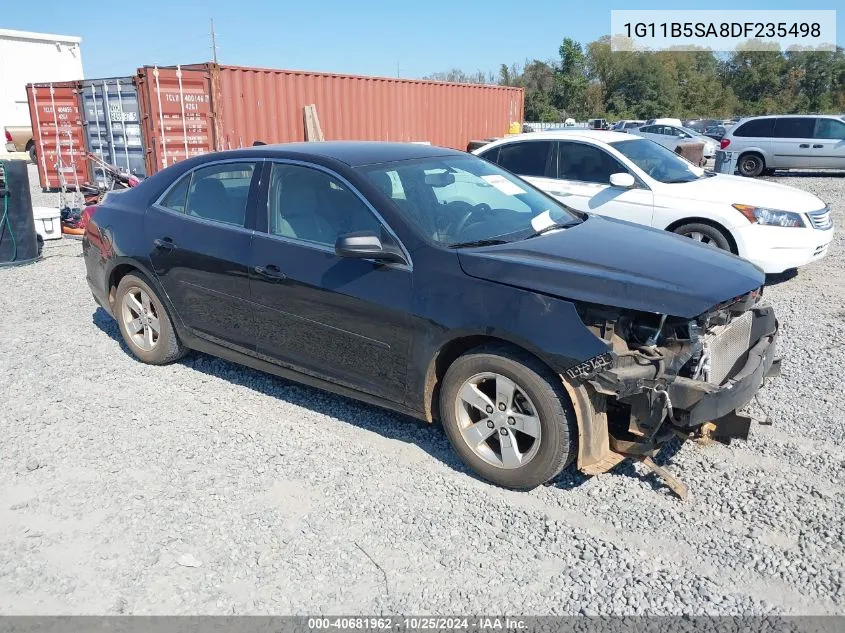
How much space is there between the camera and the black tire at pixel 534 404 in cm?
331

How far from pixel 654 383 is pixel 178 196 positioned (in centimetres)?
353

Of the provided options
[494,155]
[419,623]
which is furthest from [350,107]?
[419,623]

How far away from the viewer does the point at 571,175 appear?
798cm

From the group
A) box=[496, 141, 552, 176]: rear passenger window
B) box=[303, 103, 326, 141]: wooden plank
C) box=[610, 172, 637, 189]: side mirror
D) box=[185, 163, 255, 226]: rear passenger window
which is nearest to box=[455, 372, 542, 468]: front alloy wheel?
box=[185, 163, 255, 226]: rear passenger window

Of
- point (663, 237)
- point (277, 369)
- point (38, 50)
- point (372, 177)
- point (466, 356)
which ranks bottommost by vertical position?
point (277, 369)

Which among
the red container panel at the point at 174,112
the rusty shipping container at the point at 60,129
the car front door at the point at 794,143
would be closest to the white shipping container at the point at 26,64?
the rusty shipping container at the point at 60,129

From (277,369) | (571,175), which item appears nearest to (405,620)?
(277,369)

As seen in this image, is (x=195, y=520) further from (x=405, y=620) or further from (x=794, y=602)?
(x=794, y=602)

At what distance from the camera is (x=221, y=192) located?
4746 millimetres

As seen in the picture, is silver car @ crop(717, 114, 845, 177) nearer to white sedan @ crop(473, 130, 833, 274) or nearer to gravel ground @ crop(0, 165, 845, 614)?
white sedan @ crop(473, 130, 833, 274)

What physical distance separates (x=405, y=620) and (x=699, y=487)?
1754 mm

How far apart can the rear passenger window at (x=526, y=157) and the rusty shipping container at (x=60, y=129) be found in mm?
11746

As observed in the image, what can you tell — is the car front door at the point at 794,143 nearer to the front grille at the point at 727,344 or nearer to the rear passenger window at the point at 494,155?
the rear passenger window at the point at 494,155

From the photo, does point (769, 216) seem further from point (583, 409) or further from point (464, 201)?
point (583, 409)
